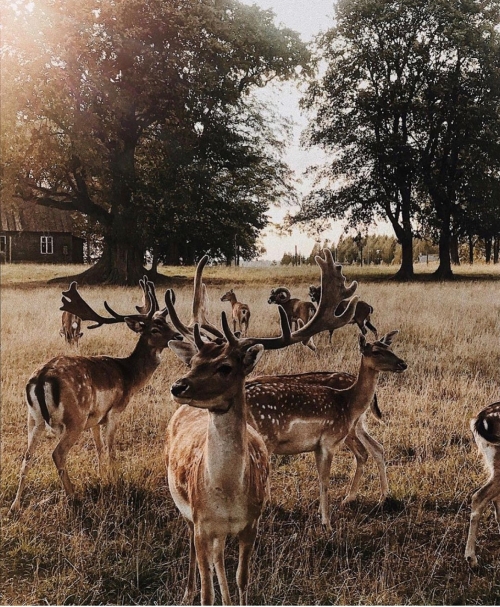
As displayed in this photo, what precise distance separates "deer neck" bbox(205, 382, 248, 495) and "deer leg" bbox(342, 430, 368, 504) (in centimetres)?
65

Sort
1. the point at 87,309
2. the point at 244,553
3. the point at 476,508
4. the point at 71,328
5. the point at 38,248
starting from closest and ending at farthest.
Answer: the point at 244,553
the point at 476,508
the point at 87,309
the point at 71,328
the point at 38,248

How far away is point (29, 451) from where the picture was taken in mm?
2164

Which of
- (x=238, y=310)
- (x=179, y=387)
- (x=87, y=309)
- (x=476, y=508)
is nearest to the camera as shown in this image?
(x=179, y=387)

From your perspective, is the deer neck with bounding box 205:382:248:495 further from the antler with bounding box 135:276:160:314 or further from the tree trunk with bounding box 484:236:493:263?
the tree trunk with bounding box 484:236:493:263

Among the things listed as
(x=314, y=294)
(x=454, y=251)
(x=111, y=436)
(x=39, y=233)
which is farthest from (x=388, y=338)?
(x=39, y=233)

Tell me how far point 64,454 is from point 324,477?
87 cm

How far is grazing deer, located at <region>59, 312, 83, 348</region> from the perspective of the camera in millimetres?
2463

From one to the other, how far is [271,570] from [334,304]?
0.80m

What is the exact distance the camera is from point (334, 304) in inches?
72.1

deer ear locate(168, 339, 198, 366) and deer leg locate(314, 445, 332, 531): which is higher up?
deer ear locate(168, 339, 198, 366)

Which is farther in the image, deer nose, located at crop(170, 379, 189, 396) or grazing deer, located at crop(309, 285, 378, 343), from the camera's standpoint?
grazing deer, located at crop(309, 285, 378, 343)

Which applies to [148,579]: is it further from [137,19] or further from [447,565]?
[137,19]

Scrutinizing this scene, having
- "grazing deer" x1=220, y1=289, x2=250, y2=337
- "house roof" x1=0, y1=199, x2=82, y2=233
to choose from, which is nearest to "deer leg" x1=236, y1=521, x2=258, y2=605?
"grazing deer" x1=220, y1=289, x2=250, y2=337

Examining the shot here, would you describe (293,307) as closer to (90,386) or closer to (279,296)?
(279,296)
